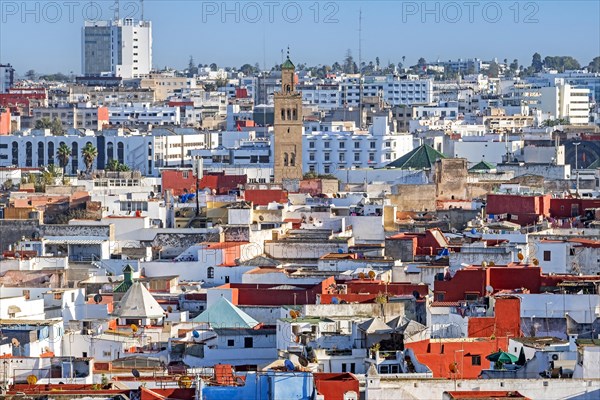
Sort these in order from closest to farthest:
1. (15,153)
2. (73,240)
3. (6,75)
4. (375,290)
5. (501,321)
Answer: (501,321) → (375,290) → (73,240) → (15,153) → (6,75)

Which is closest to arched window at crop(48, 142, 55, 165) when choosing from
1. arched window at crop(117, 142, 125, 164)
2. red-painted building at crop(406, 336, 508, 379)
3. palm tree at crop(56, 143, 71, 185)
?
palm tree at crop(56, 143, 71, 185)

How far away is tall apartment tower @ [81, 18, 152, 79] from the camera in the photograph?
610 feet

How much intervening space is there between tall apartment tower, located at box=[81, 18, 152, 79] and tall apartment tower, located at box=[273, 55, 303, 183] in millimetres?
113519

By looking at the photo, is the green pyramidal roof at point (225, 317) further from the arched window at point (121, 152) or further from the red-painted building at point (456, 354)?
the arched window at point (121, 152)

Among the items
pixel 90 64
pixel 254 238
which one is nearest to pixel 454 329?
pixel 254 238

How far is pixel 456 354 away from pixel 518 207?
900 inches

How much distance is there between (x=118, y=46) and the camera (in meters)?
187

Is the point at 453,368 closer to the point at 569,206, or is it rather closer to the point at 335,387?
the point at 335,387

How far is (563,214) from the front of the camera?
52.0m

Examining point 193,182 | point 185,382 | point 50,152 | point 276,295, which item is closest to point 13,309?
point 276,295

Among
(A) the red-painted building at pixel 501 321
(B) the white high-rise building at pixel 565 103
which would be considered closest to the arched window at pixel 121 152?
(B) the white high-rise building at pixel 565 103

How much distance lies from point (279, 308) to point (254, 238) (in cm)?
975

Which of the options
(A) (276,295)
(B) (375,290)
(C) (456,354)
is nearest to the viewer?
(C) (456,354)

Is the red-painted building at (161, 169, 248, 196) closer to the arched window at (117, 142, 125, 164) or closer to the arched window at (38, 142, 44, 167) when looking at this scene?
the arched window at (117, 142, 125, 164)
